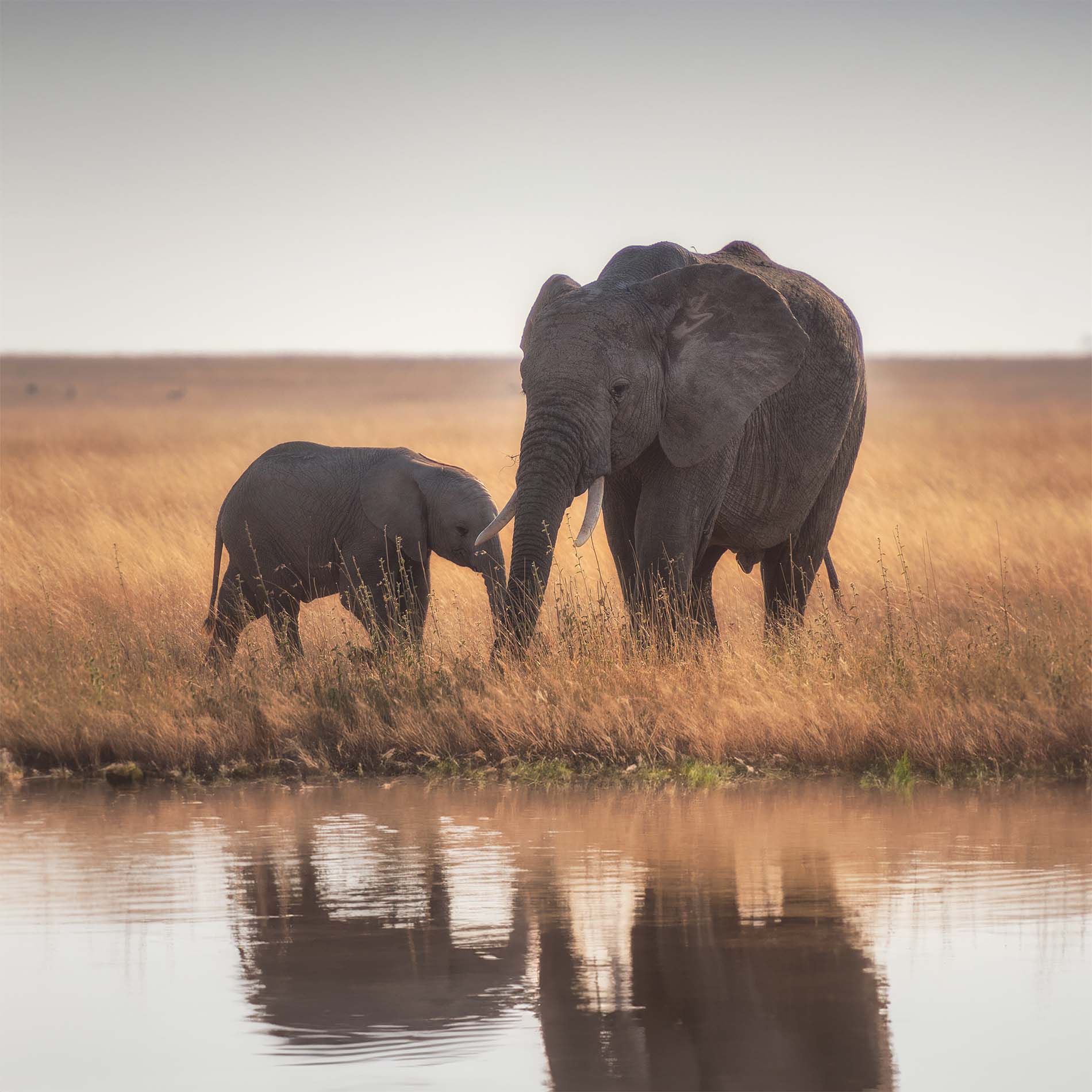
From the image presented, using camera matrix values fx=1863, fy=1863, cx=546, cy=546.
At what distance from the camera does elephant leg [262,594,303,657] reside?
10.5 m

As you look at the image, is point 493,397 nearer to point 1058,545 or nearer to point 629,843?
point 1058,545

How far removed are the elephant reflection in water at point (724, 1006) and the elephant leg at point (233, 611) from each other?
18.2 feet

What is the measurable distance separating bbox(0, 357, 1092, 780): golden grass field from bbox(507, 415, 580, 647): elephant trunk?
49 cm

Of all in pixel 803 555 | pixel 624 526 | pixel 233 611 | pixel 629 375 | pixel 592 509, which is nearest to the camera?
pixel 629 375

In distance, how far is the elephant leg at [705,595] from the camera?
10102 mm

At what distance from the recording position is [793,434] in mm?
10531

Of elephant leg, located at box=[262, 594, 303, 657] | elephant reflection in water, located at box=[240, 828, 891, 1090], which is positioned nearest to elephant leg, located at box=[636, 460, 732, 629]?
elephant leg, located at box=[262, 594, 303, 657]

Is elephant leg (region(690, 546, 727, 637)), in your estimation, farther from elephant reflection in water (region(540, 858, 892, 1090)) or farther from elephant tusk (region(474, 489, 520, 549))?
elephant reflection in water (region(540, 858, 892, 1090))

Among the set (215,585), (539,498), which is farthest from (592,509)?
(215,585)

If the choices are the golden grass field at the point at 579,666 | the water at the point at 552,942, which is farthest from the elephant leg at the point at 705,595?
the water at the point at 552,942

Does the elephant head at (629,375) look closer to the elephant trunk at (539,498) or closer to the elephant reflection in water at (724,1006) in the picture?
the elephant trunk at (539,498)

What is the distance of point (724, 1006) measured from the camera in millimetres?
4973

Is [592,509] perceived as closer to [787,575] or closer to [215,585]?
[787,575]

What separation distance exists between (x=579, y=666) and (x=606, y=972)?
3944mm
